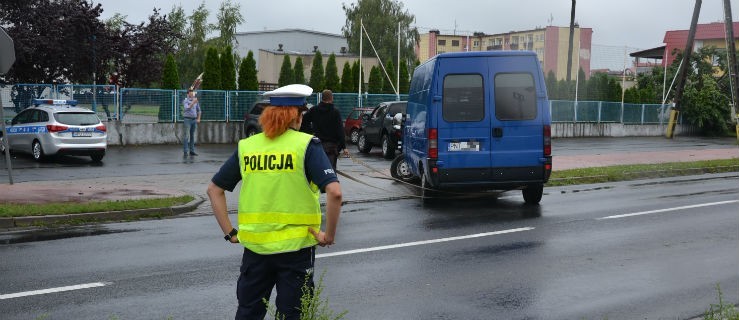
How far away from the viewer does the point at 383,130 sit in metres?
24.5

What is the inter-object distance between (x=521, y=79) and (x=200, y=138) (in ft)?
59.9

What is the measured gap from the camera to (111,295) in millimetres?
6781

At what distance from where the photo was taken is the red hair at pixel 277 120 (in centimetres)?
419

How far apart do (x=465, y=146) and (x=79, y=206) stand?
574 cm

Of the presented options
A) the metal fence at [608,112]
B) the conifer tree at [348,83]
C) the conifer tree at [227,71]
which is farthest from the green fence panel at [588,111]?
the conifer tree at [227,71]

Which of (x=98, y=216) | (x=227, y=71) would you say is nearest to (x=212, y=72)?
(x=227, y=71)

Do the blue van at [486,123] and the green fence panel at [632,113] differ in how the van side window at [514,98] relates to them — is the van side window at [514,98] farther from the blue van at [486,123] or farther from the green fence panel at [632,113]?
the green fence panel at [632,113]

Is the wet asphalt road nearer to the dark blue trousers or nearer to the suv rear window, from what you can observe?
the dark blue trousers

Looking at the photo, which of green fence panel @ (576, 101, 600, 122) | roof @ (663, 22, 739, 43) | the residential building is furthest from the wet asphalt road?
roof @ (663, 22, 739, 43)

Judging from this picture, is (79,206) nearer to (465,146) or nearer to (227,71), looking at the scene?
(465,146)

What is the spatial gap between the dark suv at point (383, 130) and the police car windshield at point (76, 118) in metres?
8.10

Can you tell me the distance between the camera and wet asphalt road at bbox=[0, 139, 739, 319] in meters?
6.54

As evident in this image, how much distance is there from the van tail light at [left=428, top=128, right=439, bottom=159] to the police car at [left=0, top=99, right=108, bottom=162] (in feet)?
36.2

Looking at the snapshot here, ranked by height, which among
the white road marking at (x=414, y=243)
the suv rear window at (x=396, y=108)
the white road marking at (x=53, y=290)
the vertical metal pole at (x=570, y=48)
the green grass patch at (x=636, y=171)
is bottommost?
the green grass patch at (x=636, y=171)
